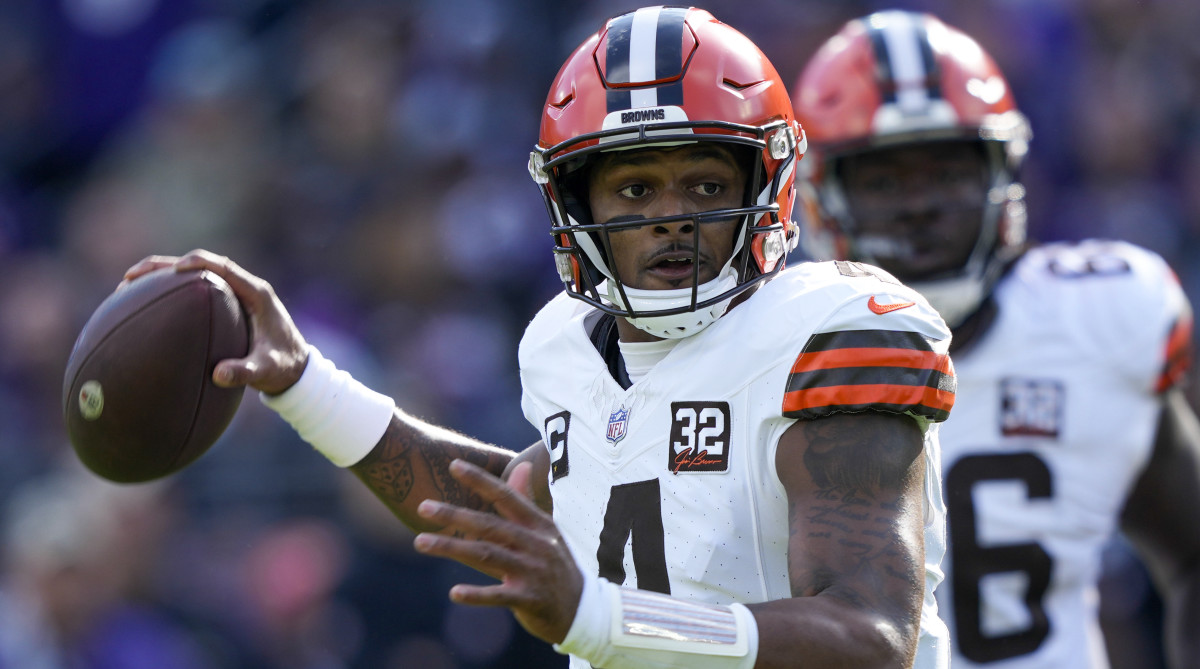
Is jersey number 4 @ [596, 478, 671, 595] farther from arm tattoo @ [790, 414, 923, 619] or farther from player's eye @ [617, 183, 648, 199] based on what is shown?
player's eye @ [617, 183, 648, 199]

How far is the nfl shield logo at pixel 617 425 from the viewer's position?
228 cm

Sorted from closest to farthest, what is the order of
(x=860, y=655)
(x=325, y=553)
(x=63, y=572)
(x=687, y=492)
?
1. (x=860, y=655)
2. (x=687, y=492)
3. (x=63, y=572)
4. (x=325, y=553)

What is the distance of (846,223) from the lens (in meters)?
3.89

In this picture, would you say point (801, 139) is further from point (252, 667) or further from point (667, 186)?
point (252, 667)

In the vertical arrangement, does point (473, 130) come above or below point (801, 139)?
below

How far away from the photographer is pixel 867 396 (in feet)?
6.58

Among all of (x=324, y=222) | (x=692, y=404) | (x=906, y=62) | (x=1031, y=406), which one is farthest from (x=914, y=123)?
(x=324, y=222)

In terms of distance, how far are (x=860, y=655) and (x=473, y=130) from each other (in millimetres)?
4742

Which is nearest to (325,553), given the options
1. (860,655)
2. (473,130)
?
(473,130)

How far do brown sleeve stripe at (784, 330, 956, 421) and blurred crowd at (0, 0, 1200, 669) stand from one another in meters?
2.84

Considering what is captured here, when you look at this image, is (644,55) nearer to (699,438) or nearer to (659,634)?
(699,438)

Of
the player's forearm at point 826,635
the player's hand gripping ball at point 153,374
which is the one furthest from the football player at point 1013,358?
the player's hand gripping ball at point 153,374

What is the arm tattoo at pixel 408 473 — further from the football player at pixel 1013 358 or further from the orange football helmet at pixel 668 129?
the football player at pixel 1013 358

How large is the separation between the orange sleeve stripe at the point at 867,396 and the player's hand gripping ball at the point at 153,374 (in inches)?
42.2
